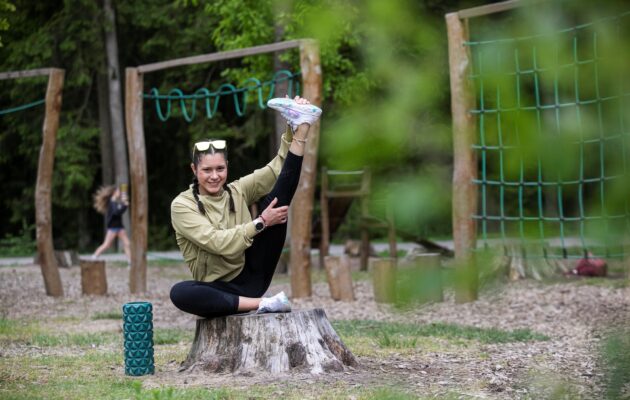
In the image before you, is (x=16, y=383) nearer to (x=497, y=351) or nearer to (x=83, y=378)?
(x=83, y=378)

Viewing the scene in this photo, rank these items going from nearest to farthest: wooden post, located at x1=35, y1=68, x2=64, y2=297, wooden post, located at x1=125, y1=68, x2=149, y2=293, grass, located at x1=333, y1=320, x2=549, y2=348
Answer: grass, located at x1=333, y1=320, x2=549, y2=348 < wooden post, located at x1=35, y1=68, x2=64, y2=297 < wooden post, located at x1=125, y1=68, x2=149, y2=293

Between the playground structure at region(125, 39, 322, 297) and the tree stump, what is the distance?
10.3 ft

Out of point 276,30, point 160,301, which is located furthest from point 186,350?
point 276,30

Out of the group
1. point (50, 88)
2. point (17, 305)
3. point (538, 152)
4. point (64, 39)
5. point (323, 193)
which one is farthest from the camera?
point (64, 39)

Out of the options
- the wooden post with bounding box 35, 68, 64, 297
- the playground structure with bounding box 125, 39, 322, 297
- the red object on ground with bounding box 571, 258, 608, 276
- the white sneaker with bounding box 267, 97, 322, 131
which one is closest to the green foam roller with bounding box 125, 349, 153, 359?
the white sneaker with bounding box 267, 97, 322, 131

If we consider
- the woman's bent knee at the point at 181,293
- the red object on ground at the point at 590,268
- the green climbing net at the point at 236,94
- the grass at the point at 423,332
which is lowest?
the red object on ground at the point at 590,268

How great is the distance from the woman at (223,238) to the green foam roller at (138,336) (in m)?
0.19

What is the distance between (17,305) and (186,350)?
13.5 ft

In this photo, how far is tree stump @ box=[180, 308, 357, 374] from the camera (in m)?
4.67

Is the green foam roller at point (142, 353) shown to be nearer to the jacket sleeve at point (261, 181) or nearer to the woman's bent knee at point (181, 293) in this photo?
the woman's bent knee at point (181, 293)

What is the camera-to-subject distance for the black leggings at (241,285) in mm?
4719

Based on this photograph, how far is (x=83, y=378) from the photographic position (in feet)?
16.4

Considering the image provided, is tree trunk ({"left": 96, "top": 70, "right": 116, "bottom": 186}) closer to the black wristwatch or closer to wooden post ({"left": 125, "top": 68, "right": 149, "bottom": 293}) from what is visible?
wooden post ({"left": 125, "top": 68, "right": 149, "bottom": 293})

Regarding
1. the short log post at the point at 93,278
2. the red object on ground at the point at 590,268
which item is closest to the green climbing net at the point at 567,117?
the short log post at the point at 93,278
